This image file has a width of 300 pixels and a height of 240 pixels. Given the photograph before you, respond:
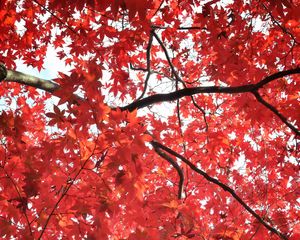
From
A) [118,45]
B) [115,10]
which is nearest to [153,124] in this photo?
[118,45]

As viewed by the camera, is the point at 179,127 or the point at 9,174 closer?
the point at 9,174

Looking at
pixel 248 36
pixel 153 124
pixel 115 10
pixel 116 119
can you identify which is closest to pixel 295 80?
pixel 248 36

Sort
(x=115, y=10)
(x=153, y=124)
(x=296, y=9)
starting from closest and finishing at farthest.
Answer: (x=115, y=10)
(x=296, y=9)
(x=153, y=124)

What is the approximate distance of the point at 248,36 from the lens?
14.5 feet

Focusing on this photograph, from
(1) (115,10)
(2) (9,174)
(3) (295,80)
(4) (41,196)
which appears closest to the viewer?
(1) (115,10)

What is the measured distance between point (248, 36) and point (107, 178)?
306 cm

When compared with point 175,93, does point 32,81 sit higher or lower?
higher

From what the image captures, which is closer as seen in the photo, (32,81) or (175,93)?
(32,81)

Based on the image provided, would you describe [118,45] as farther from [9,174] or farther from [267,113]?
[9,174]

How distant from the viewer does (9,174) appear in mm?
2484

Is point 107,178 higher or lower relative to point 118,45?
lower

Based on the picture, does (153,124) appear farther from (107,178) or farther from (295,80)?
(107,178)

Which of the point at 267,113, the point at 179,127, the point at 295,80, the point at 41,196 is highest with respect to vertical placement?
the point at 179,127

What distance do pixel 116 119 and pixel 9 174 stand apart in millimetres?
945
